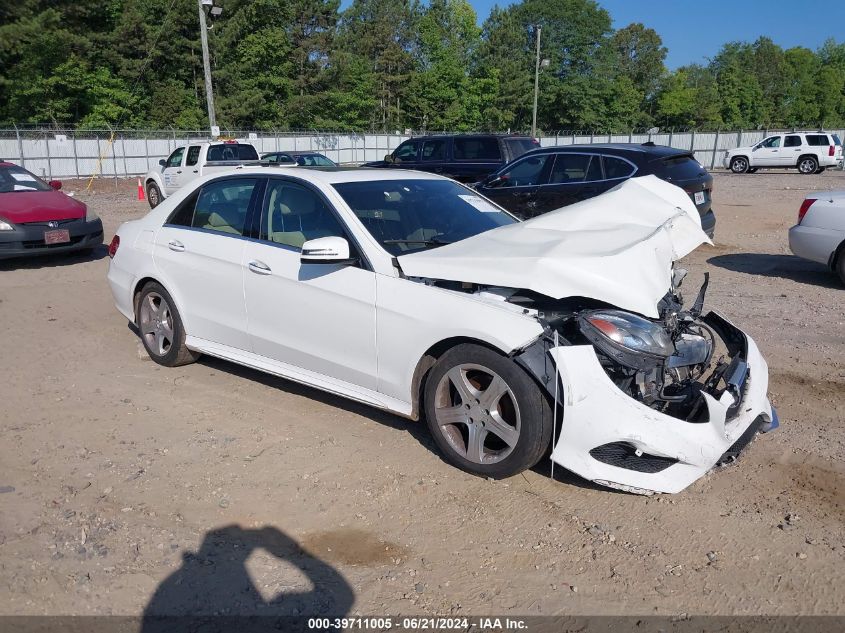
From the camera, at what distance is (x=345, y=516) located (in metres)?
3.67

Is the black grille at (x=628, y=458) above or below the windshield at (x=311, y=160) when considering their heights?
below

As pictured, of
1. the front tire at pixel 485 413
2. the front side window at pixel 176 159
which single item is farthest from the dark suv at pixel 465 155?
the front tire at pixel 485 413

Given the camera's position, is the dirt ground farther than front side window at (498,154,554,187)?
No

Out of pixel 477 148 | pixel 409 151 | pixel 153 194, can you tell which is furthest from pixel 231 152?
pixel 477 148

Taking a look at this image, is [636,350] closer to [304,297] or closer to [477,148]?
[304,297]

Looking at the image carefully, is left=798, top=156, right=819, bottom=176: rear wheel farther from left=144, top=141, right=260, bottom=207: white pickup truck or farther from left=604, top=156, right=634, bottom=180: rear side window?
left=604, top=156, right=634, bottom=180: rear side window

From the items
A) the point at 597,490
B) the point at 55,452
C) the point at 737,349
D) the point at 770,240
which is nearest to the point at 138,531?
the point at 55,452

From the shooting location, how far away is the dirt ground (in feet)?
9.95

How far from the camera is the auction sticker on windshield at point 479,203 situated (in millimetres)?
5383

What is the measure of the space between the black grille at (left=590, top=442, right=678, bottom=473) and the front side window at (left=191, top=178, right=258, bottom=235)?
3.02 meters

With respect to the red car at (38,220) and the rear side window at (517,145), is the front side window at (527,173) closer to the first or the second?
the rear side window at (517,145)

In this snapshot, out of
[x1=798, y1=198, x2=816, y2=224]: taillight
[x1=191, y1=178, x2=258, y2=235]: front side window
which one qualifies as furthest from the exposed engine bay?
[x1=798, y1=198, x2=816, y2=224]: taillight

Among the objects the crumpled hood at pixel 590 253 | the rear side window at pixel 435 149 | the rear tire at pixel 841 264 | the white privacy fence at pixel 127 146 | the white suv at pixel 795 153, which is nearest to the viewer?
the crumpled hood at pixel 590 253

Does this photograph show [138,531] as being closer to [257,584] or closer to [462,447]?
[257,584]
